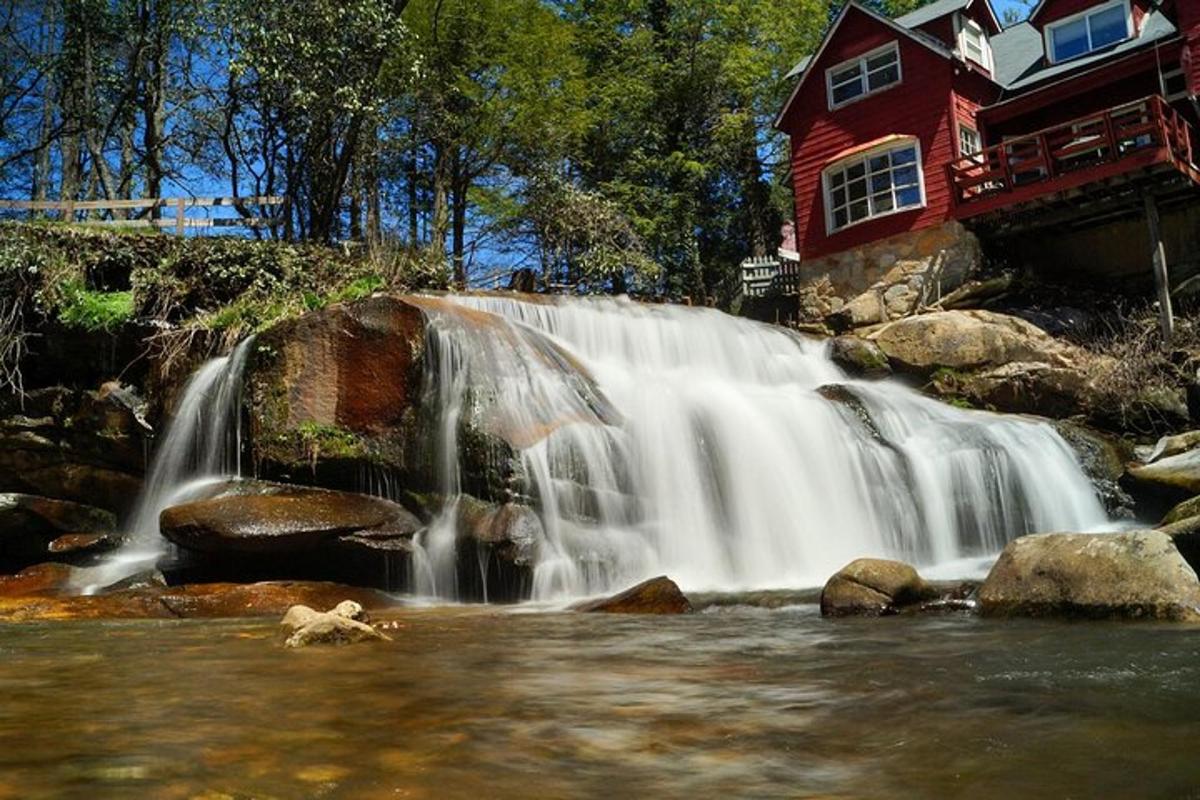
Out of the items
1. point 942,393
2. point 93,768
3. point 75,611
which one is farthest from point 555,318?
point 93,768

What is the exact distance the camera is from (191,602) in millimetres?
8539

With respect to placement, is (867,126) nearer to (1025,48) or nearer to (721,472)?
(1025,48)

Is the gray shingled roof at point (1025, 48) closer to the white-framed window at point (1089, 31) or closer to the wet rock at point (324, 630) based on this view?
the white-framed window at point (1089, 31)

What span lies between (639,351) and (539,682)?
13008 millimetres

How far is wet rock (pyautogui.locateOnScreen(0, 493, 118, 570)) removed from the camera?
1348cm

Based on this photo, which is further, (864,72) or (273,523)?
(864,72)

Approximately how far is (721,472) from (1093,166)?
1257 cm

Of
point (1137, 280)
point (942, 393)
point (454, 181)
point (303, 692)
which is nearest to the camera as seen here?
point (303, 692)

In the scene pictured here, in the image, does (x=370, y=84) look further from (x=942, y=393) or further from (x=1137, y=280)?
(x=1137, y=280)

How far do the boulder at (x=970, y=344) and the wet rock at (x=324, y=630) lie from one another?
15.5 metres

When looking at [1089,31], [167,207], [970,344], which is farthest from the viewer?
[1089,31]

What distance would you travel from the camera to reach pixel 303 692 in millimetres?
3875

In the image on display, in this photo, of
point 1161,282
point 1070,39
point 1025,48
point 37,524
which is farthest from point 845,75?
point 37,524

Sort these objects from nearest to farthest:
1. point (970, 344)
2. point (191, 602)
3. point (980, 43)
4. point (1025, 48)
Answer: point (191, 602)
point (970, 344)
point (980, 43)
point (1025, 48)
